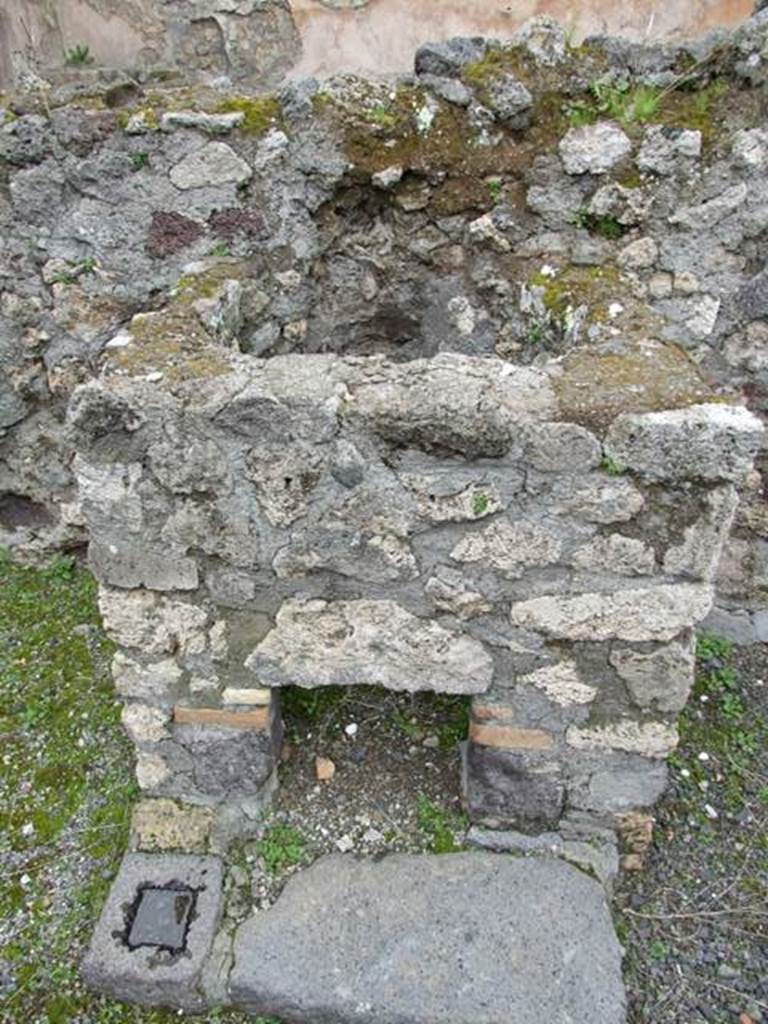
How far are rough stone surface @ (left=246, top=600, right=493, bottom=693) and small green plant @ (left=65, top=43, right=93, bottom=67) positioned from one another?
439 cm

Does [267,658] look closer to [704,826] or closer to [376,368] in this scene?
[376,368]

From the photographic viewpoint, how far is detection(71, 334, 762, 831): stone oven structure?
171cm

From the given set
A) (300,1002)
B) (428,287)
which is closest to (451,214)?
(428,287)

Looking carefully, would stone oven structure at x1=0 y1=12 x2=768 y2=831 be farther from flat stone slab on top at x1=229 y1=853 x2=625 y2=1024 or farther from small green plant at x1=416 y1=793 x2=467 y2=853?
flat stone slab on top at x1=229 y1=853 x2=625 y2=1024

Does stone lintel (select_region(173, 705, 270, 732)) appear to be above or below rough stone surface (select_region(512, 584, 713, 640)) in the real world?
below

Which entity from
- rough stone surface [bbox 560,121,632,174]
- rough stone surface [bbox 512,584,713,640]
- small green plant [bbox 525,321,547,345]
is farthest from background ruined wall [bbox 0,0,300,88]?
rough stone surface [bbox 512,584,713,640]

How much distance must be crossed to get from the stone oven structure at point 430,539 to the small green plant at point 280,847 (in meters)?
0.32

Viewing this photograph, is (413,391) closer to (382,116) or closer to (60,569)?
(382,116)

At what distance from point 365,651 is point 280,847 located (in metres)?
0.73

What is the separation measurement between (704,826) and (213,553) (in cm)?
184

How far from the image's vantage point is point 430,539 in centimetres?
185

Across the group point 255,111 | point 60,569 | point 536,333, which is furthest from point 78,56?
point 536,333

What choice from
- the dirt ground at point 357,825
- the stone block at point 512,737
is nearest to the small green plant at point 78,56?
the dirt ground at point 357,825

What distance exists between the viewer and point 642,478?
1.70 meters
